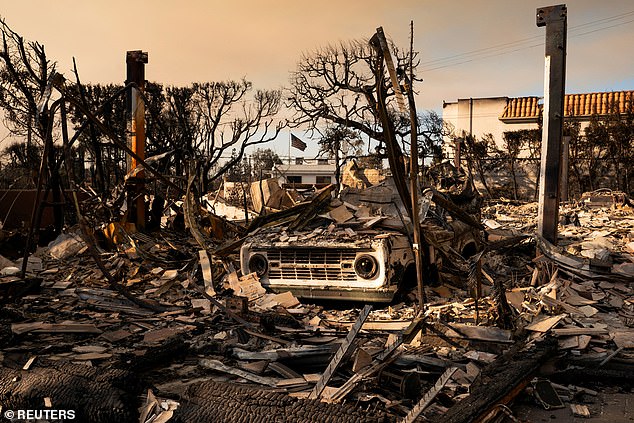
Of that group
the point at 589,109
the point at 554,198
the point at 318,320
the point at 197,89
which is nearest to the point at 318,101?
the point at 197,89

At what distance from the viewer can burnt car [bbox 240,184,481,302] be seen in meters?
6.24

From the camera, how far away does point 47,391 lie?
3.71 metres

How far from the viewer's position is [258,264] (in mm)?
7020

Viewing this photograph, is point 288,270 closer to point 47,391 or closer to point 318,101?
point 47,391

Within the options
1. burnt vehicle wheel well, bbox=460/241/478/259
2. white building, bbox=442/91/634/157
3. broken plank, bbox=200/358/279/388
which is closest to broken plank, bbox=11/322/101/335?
broken plank, bbox=200/358/279/388

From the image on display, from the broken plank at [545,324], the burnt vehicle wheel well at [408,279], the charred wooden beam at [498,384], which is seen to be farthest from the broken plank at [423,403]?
the burnt vehicle wheel well at [408,279]

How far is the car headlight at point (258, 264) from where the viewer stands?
272 inches

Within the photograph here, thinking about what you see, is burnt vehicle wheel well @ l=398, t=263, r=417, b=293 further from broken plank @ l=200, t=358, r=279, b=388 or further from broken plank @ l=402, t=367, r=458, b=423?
broken plank @ l=402, t=367, r=458, b=423

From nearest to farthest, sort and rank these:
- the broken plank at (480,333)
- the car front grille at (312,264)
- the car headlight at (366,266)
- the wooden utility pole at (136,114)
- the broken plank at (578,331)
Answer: the broken plank at (480,333), the broken plank at (578,331), the car headlight at (366,266), the car front grille at (312,264), the wooden utility pole at (136,114)

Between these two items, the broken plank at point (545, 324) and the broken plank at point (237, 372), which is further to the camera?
the broken plank at point (545, 324)

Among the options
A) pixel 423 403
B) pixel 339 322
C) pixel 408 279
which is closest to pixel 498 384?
pixel 423 403

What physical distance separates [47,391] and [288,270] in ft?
11.1

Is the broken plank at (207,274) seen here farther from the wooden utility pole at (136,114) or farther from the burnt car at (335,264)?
the wooden utility pole at (136,114)

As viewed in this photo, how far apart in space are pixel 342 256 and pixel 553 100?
4.46 meters
